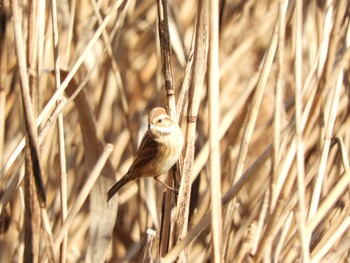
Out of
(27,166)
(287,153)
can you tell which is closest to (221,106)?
(287,153)

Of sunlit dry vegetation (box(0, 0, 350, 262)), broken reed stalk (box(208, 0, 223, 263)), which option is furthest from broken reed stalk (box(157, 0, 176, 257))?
broken reed stalk (box(208, 0, 223, 263))

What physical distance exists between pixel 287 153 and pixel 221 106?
90 cm

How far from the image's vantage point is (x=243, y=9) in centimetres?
280

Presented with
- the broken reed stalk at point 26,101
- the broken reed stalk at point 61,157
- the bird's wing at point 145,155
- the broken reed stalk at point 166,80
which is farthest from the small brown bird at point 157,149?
the broken reed stalk at point 26,101

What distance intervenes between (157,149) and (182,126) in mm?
255

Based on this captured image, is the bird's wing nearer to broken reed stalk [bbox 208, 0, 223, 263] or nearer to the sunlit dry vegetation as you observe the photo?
the sunlit dry vegetation

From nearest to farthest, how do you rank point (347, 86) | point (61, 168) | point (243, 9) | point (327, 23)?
1. point (61, 168)
2. point (327, 23)
3. point (347, 86)
4. point (243, 9)

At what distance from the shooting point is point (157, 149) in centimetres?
229

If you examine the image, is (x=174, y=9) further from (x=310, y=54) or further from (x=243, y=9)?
(x=310, y=54)

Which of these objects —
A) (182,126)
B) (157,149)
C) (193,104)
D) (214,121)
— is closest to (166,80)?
(193,104)

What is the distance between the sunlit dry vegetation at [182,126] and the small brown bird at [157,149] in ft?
0.20

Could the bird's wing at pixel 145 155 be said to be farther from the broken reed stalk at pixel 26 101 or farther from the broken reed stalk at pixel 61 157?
the broken reed stalk at pixel 26 101

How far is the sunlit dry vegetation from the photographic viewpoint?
180 centimetres

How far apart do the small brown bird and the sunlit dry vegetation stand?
2.4 inches
